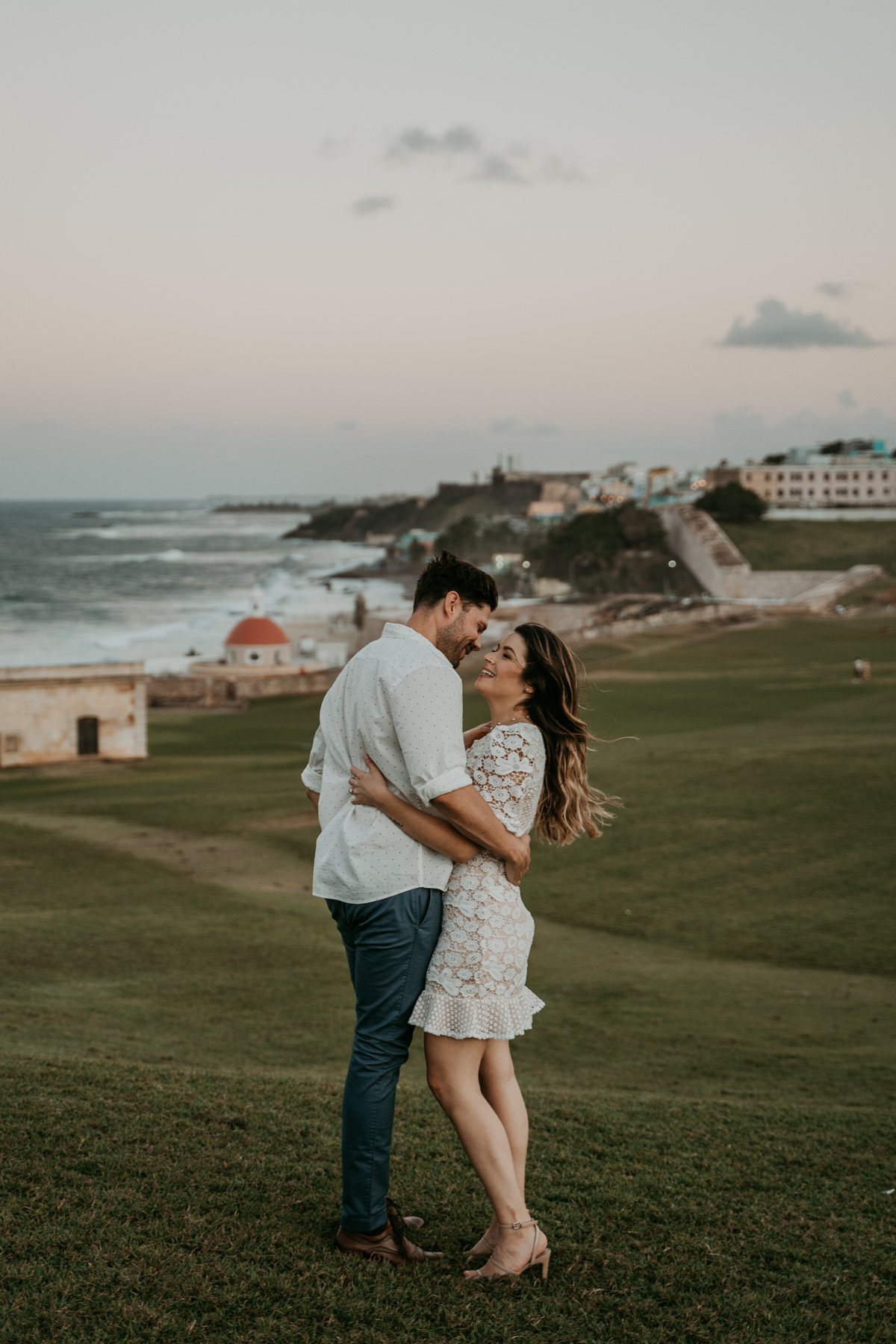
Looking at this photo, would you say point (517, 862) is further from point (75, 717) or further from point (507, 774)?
point (75, 717)

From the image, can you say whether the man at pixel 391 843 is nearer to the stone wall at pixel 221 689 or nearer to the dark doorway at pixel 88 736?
the dark doorway at pixel 88 736

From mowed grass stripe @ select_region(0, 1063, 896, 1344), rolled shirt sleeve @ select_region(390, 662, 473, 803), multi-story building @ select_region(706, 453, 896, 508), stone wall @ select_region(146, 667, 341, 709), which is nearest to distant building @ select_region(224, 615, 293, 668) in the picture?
stone wall @ select_region(146, 667, 341, 709)

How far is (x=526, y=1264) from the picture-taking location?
3270 millimetres

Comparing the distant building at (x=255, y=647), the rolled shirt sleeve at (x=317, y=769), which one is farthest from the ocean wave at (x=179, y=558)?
the rolled shirt sleeve at (x=317, y=769)

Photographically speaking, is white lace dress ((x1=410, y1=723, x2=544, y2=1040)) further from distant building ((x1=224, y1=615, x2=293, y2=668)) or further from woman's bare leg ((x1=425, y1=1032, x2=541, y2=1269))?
distant building ((x1=224, y1=615, x2=293, y2=668))

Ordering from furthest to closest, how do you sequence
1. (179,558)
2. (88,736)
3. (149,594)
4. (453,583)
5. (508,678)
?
(179,558)
(149,594)
(88,736)
(508,678)
(453,583)

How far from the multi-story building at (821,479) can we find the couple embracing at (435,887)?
87.3 m

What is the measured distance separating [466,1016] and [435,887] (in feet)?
1.22

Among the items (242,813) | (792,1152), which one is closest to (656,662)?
(242,813)

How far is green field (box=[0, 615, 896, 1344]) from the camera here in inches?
123

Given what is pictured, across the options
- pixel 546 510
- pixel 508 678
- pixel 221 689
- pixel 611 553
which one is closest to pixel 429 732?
pixel 508 678

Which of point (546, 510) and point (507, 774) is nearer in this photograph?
point (507, 774)

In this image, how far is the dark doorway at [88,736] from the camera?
77.6 feet

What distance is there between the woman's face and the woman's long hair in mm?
19
